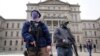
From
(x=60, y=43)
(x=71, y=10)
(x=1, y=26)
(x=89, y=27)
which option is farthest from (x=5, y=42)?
(x=60, y=43)

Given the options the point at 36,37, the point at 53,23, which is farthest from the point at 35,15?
the point at 53,23

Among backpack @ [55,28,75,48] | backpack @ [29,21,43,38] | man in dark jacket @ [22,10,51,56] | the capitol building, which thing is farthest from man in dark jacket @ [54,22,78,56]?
the capitol building

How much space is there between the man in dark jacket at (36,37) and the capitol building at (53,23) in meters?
52.1

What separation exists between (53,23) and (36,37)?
56700 millimetres

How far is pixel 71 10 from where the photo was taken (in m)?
66.4

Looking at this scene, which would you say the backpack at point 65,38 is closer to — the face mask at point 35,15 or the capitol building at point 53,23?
the face mask at point 35,15

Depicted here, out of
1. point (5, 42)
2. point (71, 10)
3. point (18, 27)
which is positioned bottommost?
point (5, 42)

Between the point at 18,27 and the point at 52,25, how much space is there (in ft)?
62.8

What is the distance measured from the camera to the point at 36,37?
4.38 meters

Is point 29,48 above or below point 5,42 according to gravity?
above

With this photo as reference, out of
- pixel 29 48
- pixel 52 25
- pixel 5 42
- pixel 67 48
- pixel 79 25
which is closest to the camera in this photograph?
pixel 29 48

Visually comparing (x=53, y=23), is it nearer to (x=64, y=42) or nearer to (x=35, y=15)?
(x=64, y=42)

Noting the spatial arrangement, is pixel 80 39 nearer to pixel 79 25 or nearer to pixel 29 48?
pixel 79 25

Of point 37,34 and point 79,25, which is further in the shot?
point 79,25
